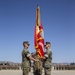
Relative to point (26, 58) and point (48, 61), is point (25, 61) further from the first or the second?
point (48, 61)

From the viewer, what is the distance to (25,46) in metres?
13.4

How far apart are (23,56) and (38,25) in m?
1.76

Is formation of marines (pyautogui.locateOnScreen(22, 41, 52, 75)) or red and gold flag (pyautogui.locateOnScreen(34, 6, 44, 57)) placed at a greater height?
red and gold flag (pyautogui.locateOnScreen(34, 6, 44, 57))

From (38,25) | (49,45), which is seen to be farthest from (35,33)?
(49,45)

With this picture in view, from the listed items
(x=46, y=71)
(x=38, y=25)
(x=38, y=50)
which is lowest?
(x=46, y=71)

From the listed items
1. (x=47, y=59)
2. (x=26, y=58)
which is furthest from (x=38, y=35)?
(x=26, y=58)

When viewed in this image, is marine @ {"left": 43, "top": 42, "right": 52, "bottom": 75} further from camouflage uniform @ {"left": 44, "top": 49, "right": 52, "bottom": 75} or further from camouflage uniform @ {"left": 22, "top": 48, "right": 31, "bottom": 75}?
camouflage uniform @ {"left": 22, "top": 48, "right": 31, "bottom": 75}

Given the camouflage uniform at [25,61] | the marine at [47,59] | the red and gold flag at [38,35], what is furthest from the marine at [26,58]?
the red and gold flag at [38,35]

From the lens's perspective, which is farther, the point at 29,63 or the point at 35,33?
the point at 35,33

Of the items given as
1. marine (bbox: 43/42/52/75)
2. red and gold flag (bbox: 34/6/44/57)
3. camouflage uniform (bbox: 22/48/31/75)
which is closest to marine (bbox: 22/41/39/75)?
camouflage uniform (bbox: 22/48/31/75)

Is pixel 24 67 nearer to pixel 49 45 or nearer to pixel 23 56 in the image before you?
pixel 23 56

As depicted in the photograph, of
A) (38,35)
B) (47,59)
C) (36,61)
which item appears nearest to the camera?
(36,61)

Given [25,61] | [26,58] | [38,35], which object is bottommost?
[25,61]

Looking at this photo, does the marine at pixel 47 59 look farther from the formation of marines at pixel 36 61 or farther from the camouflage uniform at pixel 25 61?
the camouflage uniform at pixel 25 61
